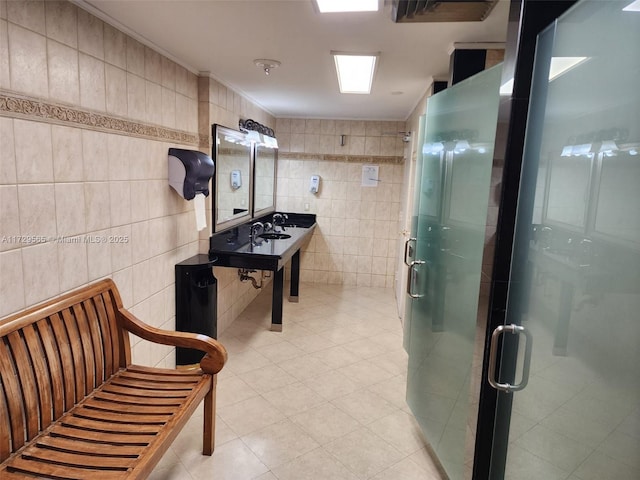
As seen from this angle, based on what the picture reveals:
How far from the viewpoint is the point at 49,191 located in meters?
1.75

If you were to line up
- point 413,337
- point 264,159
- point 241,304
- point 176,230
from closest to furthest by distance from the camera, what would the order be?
point 413,337
point 176,230
point 241,304
point 264,159

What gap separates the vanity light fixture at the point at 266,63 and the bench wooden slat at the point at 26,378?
7.18 feet

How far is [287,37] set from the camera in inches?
90.0

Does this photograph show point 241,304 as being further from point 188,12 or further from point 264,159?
point 188,12

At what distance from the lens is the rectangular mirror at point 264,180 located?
15.5 feet

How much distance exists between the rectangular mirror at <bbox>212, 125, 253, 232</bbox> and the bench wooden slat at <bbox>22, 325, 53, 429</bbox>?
1969 millimetres

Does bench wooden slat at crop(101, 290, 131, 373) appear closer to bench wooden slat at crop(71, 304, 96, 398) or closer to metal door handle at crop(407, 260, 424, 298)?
Answer: bench wooden slat at crop(71, 304, 96, 398)

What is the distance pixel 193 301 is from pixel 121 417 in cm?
131

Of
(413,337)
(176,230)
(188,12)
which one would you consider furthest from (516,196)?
(176,230)

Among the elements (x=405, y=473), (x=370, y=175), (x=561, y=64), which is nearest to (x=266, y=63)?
(x=561, y=64)

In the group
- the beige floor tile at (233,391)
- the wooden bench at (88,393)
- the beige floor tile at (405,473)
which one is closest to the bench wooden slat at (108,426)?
the wooden bench at (88,393)

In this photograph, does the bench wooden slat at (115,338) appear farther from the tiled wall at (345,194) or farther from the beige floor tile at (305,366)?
the tiled wall at (345,194)

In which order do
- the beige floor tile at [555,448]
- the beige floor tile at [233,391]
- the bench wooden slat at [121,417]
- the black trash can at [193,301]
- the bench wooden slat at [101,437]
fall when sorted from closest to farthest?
the beige floor tile at [555,448] < the bench wooden slat at [101,437] < the bench wooden slat at [121,417] < the beige floor tile at [233,391] < the black trash can at [193,301]

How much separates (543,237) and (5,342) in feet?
6.46
